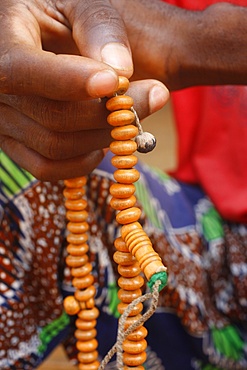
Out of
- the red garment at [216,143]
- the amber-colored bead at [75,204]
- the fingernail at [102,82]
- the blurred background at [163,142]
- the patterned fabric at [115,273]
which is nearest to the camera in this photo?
the fingernail at [102,82]

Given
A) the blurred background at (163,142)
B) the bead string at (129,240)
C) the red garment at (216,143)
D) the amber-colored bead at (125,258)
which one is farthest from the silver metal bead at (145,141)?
the blurred background at (163,142)

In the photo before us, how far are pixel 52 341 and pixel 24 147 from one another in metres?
0.32

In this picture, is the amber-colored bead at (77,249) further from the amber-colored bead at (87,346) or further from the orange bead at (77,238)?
the amber-colored bead at (87,346)

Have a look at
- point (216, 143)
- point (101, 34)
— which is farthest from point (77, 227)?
point (216, 143)

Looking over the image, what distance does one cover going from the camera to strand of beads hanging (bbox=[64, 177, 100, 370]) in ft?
2.61

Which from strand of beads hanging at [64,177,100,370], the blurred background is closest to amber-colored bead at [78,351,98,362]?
strand of beads hanging at [64,177,100,370]

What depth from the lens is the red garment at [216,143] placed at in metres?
1.18

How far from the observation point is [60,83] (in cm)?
64

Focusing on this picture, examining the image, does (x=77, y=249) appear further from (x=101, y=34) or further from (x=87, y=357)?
(x=101, y=34)

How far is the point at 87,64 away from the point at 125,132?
75 millimetres

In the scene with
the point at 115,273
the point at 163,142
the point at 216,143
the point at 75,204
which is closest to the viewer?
the point at 75,204

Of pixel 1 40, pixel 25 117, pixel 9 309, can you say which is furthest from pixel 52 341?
pixel 1 40

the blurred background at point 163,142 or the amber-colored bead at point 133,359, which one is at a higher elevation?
the blurred background at point 163,142

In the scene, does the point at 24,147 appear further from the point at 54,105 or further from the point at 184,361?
the point at 184,361
